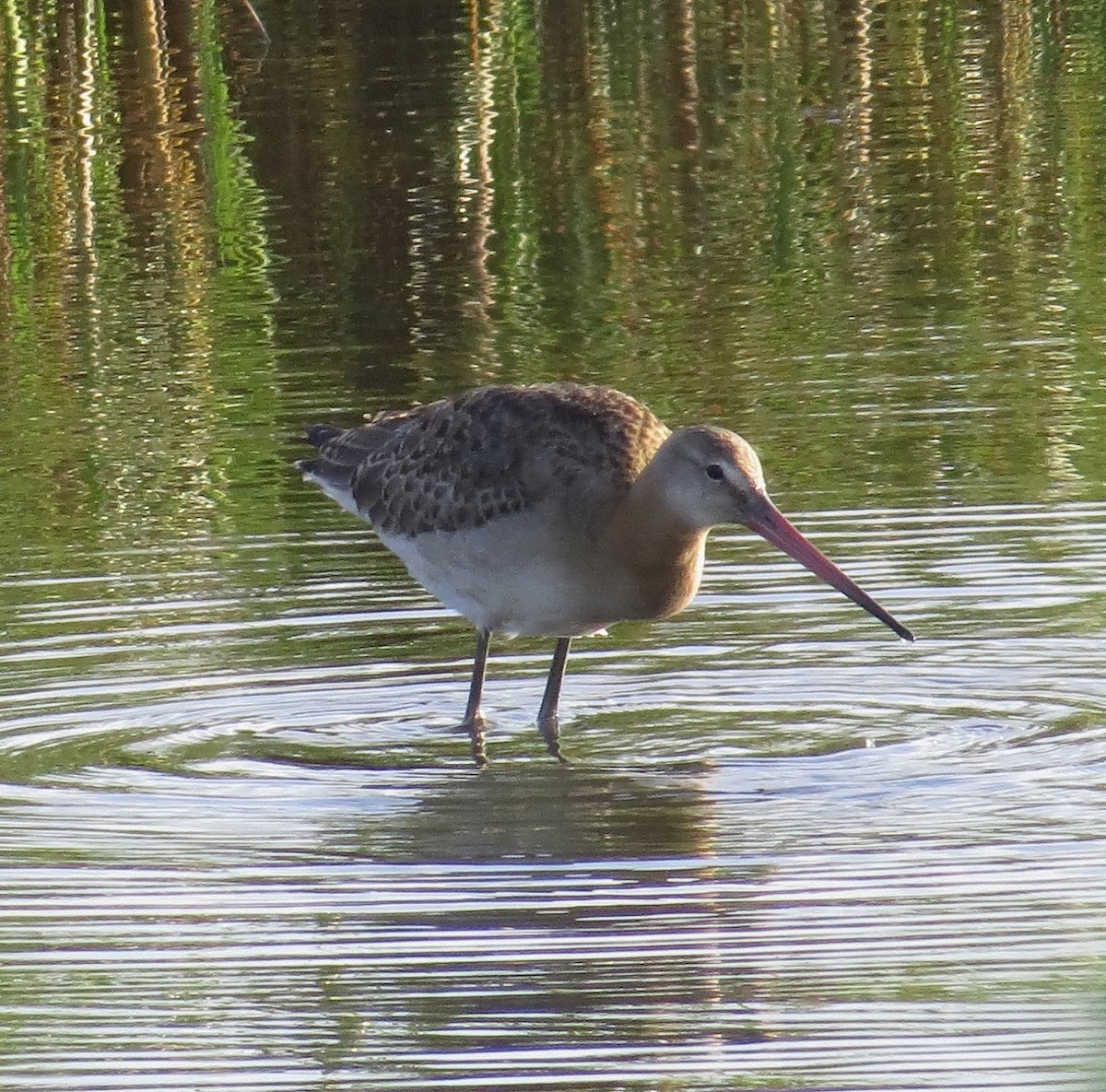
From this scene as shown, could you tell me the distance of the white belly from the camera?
781 centimetres

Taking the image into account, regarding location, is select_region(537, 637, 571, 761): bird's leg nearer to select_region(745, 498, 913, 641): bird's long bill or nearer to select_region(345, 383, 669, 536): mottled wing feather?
select_region(345, 383, 669, 536): mottled wing feather

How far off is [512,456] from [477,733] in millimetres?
817

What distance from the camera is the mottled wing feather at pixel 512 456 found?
7.93 metres

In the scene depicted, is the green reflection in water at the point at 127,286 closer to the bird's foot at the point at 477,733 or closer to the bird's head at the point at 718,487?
the bird's foot at the point at 477,733

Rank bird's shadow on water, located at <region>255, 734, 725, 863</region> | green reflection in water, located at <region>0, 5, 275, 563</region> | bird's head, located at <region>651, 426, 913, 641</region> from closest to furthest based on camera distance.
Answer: bird's shadow on water, located at <region>255, 734, 725, 863</region>
bird's head, located at <region>651, 426, 913, 641</region>
green reflection in water, located at <region>0, 5, 275, 563</region>

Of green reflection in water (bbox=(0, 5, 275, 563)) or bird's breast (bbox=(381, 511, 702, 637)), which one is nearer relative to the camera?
bird's breast (bbox=(381, 511, 702, 637))

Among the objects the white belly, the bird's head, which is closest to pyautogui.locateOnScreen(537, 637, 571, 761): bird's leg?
the white belly

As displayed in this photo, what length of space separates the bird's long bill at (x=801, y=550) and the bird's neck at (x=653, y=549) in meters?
0.19

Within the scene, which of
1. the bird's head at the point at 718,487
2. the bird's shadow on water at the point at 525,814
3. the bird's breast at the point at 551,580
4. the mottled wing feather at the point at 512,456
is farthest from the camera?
the mottled wing feather at the point at 512,456

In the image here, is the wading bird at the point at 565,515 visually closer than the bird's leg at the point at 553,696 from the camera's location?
Yes

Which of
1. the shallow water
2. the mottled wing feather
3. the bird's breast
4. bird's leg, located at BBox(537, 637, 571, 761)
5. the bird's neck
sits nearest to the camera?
the shallow water

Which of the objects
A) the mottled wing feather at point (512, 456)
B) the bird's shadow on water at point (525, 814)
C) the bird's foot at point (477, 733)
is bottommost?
the bird's foot at point (477, 733)

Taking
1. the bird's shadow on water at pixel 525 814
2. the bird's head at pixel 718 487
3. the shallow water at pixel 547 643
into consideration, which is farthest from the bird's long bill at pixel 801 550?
the bird's shadow on water at pixel 525 814

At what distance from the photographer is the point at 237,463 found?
11102 millimetres
